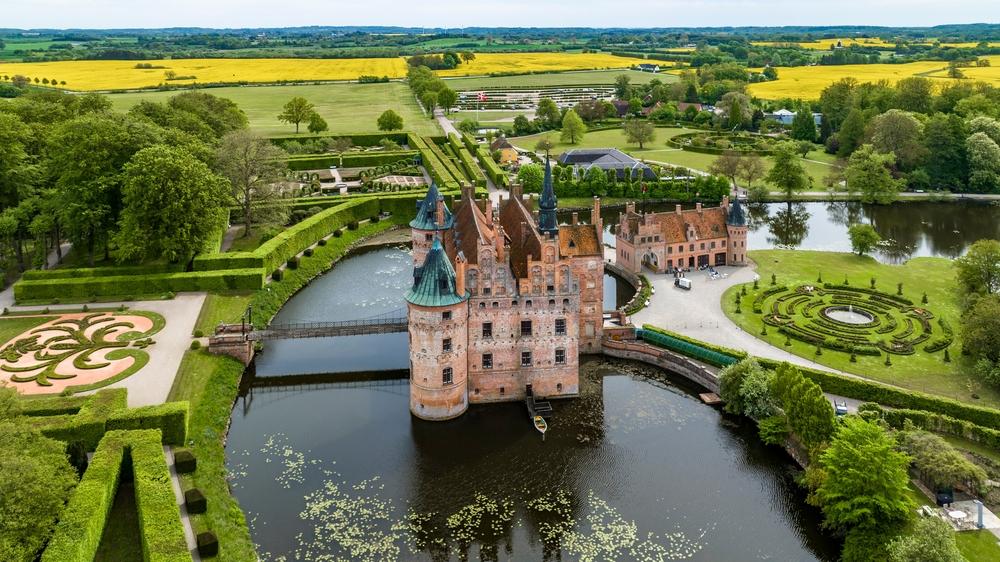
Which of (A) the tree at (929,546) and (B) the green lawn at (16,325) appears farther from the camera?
(B) the green lawn at (16,325)

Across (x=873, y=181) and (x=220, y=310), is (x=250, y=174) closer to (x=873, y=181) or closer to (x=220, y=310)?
(x=220, y=310)

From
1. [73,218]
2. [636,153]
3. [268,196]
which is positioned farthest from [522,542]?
[636,153]

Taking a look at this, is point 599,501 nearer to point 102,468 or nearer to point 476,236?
point 476,236

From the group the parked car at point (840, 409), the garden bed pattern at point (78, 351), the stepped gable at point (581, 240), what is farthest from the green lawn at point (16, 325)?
the parked car at point (840, 409)

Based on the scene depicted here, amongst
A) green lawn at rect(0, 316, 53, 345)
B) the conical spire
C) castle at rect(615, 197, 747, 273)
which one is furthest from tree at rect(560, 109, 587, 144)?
green lawn at rect(0, 316, 53, 345)

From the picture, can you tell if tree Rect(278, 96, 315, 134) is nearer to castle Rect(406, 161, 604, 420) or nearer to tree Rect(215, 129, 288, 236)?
tree Rect(215, 129, 288, 236)

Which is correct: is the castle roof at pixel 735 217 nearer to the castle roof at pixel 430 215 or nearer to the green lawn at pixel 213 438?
Result: the castle roof at pixel 430 215
